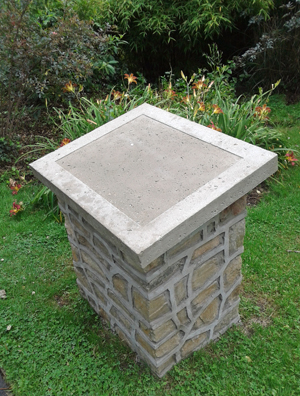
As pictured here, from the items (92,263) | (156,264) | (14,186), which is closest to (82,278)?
(92,263)

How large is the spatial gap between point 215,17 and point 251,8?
637 millimetres

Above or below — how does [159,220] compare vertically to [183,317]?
above

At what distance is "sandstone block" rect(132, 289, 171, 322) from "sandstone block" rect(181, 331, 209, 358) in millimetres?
414

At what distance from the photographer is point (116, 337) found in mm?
2473

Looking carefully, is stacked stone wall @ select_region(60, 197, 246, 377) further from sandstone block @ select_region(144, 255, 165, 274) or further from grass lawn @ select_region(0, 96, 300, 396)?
grass lawn @ select_region(0, 96, 300, 396)

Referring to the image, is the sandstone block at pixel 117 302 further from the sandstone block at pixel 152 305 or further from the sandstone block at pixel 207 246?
the sandstone block at pixel 207 246

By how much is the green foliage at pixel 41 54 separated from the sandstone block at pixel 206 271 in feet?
9.38

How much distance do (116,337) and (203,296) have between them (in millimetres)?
706

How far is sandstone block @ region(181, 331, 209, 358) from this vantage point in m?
2.26

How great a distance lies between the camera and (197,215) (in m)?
1.63

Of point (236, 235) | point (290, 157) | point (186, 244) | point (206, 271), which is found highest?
point (186, 244)

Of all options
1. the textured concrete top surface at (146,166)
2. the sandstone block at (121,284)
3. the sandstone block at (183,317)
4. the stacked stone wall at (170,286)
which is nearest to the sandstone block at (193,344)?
the stacked stone wall at (170,286)

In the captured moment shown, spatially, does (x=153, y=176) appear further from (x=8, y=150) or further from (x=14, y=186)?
(x=8, y=150)

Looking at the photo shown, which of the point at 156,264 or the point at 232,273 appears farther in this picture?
the point at 232,273
